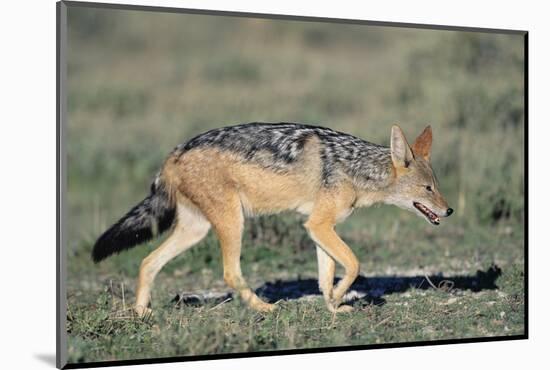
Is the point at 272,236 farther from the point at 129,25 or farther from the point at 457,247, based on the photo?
the point at 129,25

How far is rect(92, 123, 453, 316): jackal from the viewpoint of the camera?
9.24 m

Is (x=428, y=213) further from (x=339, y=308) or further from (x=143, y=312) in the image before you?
(x=143, y=312)

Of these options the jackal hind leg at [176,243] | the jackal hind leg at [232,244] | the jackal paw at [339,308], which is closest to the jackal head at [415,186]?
the jackal paw at [339,308]

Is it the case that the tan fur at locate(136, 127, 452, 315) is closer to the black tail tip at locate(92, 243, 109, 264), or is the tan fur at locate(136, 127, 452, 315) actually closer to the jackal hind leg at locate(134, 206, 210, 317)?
the jackal hind leg at locate(134, 206, 210, 317)

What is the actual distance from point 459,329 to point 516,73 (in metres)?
8.56

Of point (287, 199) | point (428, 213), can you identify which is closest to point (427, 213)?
point (428, 213)

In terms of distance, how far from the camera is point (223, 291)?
10.7 metres

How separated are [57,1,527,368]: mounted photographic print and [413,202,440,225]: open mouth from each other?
15 millimetres

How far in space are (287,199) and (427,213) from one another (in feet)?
4.54

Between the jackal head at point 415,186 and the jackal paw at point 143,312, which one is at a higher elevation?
Result: the jackal head at point 415,186

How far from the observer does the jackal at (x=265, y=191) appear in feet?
30.3

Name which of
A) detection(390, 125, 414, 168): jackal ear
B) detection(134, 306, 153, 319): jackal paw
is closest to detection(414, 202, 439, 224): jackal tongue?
detection(390, 125, 414, 168): jackal ear

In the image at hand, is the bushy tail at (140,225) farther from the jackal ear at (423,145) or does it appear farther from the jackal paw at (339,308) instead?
the jackal ear at (423,145)

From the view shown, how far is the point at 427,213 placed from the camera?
31.7ft
